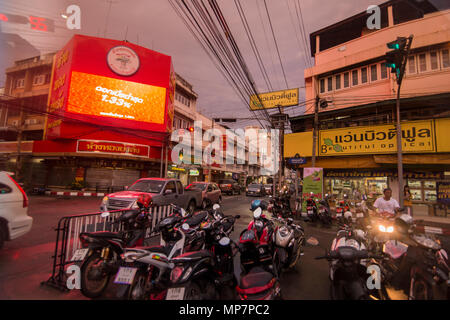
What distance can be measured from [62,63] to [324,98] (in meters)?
24.0

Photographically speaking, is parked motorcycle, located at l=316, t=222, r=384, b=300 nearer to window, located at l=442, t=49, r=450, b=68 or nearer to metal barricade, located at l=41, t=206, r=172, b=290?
metal barricade, located at l=41, t=206, r=172, b=290

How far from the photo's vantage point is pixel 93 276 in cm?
311

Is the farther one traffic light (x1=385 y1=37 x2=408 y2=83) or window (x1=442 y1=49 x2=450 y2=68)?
window (x1=442 y1=49 x2=450 y2=68)

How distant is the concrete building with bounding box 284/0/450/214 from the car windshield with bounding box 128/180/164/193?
34.7 feet

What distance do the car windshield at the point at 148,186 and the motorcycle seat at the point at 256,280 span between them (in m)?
6.58

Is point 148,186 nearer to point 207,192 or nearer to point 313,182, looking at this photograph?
point 207,192

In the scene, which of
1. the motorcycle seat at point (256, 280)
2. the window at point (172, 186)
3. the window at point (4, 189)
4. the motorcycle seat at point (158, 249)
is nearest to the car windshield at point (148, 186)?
the window at point (172, 186)

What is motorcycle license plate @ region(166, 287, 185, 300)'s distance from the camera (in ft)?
7.87

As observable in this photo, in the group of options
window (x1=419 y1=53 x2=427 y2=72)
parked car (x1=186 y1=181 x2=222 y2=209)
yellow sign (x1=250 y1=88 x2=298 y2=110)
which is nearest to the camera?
window (x1=419 y1=53 x2=427 y2=72)

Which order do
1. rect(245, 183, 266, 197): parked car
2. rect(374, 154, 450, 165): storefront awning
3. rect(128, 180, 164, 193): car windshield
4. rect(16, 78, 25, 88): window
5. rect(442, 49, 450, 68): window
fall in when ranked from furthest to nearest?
rect(16, 78, 25, 88): window < rect(245, 183, 266, 197): parked car < rect(442, 49, 450, 68): window < rect(374, 154, 450, 165): storefront awning < rect(128, 180, 164, 193): car windshield

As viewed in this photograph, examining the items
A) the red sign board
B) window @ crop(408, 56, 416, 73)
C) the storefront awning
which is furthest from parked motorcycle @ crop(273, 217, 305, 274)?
the red sign board

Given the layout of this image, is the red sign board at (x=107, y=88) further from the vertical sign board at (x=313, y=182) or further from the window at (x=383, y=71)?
the window at (x=383, y=71)

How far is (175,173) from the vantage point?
24.8 meters

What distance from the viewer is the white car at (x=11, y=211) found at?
4262 mm
